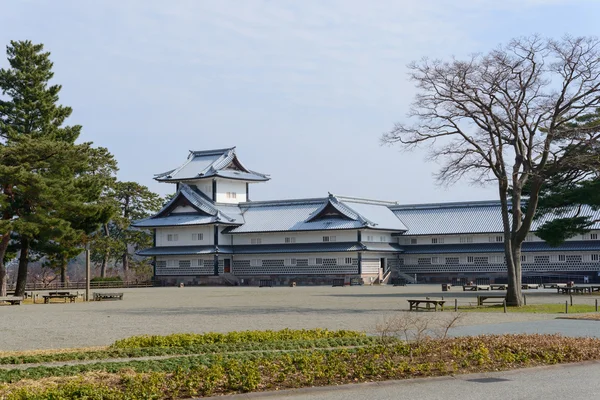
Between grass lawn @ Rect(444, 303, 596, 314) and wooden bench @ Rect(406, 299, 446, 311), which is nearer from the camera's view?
grass lawn @ Rect(444, 303, 596, 314)

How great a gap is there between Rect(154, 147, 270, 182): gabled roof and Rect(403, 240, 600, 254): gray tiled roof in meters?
19.0

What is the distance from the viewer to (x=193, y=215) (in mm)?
76000

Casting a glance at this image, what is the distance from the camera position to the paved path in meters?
10.9

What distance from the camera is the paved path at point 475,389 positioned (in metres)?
10.9

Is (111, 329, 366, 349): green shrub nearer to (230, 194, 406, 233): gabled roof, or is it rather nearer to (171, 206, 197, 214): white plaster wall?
(230, 194, 406, 233): gabled roof

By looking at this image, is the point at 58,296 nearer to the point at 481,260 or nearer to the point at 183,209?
the point at 183,209

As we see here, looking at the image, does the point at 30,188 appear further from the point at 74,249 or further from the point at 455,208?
the point at 455,208

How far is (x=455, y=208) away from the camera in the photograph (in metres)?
75.2

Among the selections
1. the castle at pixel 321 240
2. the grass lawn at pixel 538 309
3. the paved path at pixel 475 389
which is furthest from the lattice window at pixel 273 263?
the paved path at pixel 475 389

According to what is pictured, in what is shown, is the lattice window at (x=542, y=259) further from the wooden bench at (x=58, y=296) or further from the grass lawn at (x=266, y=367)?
the grass lawn at (x=266, y=367)

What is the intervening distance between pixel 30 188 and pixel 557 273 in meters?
45.0

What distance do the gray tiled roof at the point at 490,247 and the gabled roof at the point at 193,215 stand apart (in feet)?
59.2

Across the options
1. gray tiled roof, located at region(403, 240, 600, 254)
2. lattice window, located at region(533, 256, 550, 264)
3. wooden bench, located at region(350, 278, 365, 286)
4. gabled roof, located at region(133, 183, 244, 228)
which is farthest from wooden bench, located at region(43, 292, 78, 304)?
lattice window, located at region(533, 256, 550, 264)

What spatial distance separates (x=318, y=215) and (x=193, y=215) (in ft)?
41.8
